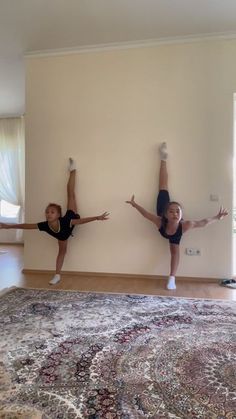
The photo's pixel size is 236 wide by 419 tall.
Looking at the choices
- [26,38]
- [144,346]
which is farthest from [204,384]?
[26,38]

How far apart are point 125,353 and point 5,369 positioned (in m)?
0.71

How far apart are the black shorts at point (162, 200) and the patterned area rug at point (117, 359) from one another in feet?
3.83

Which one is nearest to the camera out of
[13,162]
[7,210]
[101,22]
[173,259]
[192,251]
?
[101,22]

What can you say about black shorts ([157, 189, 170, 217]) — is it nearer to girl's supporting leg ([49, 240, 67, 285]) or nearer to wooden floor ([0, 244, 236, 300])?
wooden floor ([0, 244, 236, 300])

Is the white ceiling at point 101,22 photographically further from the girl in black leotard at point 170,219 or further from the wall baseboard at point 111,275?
the wall baseboard at point 111,275

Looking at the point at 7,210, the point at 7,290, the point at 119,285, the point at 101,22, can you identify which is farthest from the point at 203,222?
the point at 7,210

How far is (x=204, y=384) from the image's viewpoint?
1545 mm

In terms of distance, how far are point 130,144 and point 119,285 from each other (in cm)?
174

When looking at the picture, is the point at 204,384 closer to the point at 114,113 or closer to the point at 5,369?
the point at 5,369

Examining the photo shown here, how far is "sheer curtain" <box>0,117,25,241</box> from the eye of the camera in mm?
6293

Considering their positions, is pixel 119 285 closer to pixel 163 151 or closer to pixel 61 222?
pixel 61 222

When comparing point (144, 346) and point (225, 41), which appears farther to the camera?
point (225, 41)

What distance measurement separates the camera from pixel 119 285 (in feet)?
11.3

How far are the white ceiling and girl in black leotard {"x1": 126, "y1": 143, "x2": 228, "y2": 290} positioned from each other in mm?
1367
